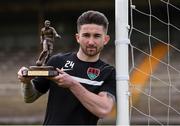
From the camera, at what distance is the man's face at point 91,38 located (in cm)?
185

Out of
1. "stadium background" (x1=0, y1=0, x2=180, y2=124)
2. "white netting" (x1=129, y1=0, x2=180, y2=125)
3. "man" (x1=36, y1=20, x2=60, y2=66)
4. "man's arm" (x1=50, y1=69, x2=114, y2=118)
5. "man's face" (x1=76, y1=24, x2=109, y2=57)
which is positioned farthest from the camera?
"stadium background" (x1=0, y1=0, x2=180, y2=124)

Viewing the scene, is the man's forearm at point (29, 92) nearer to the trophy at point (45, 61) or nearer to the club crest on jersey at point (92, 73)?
the trophy at point (45, 61)

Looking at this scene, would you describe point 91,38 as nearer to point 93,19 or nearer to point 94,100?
point 93,19

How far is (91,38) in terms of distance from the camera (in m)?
1.85

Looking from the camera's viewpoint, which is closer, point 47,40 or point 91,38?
point 91,38

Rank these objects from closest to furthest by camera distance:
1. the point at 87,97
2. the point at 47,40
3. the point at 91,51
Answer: the point at 87,97 → the point at 91,51 → the point at 47,40

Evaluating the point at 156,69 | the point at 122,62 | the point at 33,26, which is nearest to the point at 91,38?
the point at 122,62

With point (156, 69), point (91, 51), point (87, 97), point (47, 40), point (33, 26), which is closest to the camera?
point (87, 97)

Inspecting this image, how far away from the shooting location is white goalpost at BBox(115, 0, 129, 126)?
2053 millimetres

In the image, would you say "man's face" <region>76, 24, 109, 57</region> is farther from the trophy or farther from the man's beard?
the trophy

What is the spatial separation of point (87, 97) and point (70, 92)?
0.13m

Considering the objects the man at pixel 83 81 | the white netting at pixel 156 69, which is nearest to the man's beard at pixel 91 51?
the man at pixel 83 81

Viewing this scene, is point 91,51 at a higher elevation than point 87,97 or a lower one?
higher

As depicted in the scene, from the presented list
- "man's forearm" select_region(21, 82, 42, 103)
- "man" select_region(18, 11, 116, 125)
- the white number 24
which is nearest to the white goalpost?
"man" select_region(18, 11, 116, 125)
